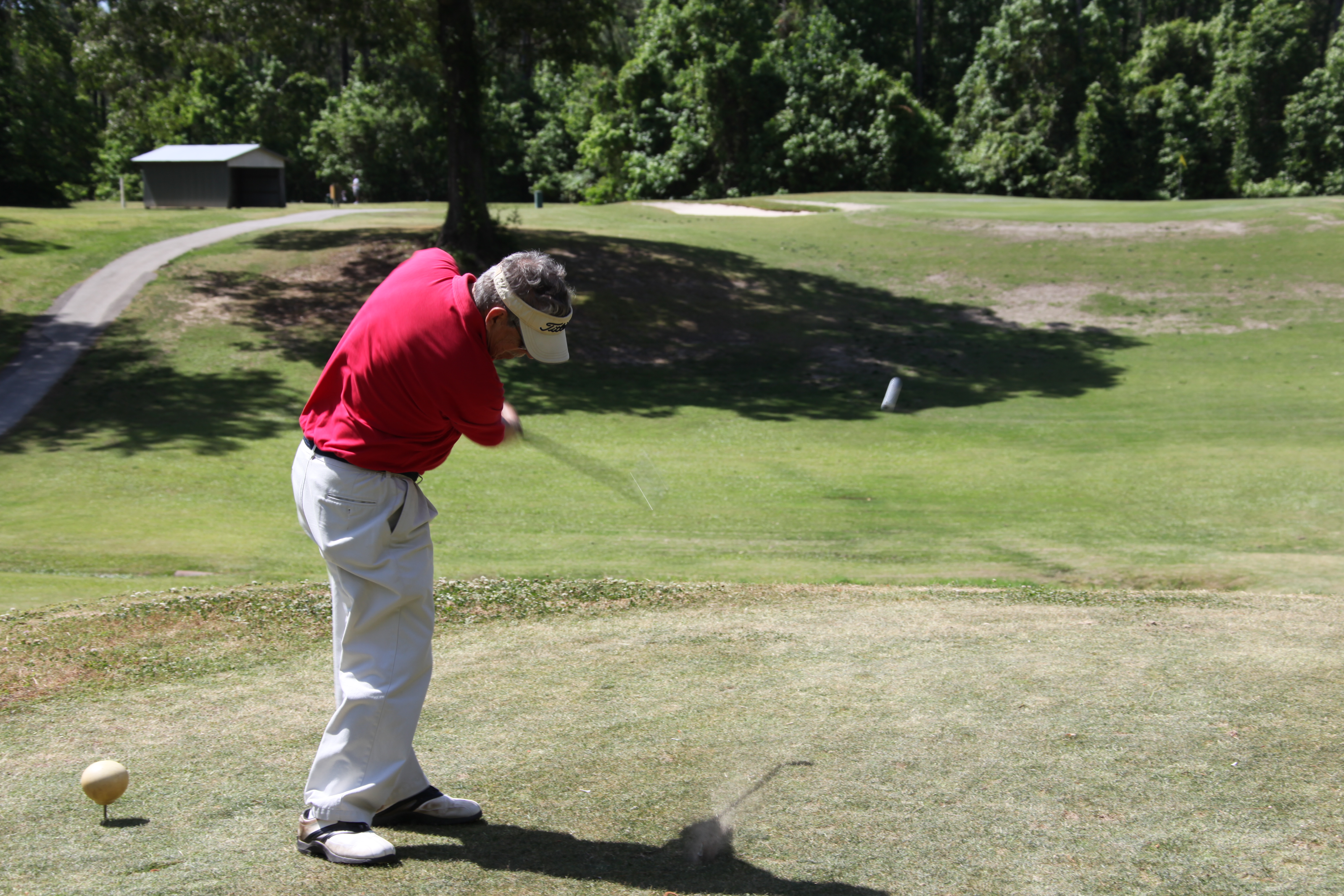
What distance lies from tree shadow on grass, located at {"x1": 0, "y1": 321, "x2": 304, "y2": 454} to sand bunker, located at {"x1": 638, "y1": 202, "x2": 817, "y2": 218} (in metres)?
24.0

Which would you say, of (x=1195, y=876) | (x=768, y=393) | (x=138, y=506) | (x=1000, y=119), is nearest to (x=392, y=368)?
(x=1195, y=876)

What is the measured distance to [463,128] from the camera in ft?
81.4

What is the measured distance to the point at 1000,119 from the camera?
61.6 metres

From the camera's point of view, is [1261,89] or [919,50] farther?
[919,50]

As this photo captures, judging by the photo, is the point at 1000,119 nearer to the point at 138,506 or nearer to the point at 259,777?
the point at 138,506

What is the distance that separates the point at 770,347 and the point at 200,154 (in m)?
29.7

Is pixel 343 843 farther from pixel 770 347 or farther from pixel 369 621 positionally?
pixel 770 347

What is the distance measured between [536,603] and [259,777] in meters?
3.67

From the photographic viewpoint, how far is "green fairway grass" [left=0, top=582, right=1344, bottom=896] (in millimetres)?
3904

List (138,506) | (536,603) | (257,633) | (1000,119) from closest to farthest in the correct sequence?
1. (257,633)
2. (536,603)
3. (138,506)
4. (1000,119)

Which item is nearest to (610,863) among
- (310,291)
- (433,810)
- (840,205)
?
(433,810)

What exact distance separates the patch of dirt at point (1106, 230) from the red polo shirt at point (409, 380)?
31.2 meters

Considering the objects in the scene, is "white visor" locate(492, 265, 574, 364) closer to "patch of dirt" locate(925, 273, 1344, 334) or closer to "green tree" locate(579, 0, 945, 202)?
"patch of dirt" locate(925, 273, 1344, 334)

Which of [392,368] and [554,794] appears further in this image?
[554,794]
